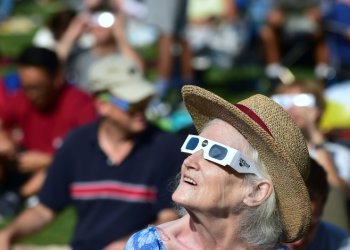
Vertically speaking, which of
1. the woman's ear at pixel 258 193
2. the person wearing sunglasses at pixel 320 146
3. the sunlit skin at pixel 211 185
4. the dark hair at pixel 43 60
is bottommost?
the dark hair at pixel 43 60

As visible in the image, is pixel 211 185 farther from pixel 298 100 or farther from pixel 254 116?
pixel 298 100

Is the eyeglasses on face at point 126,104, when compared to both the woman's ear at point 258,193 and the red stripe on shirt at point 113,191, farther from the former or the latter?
the woman's ear at point 258,193

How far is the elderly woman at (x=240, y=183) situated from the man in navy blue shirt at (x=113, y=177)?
1.73 meters

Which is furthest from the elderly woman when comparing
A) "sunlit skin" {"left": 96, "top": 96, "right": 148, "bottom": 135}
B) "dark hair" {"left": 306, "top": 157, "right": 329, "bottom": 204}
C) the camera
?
the camera

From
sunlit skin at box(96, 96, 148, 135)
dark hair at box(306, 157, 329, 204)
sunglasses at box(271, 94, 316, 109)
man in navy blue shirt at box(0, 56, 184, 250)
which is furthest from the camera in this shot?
sunglasses at box(271, 94, 316, 109)

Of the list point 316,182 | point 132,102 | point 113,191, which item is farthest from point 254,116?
point 132,102

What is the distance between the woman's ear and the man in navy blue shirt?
1799 millimetres

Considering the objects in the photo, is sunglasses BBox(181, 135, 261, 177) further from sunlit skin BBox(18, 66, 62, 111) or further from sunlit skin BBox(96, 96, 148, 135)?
sunlit skin BBox(18, 66, 62, 111)

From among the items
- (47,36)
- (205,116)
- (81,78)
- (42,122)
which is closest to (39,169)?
(42,122)

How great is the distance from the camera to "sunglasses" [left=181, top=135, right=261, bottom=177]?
2.89 m

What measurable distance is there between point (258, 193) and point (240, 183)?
0.19 feet

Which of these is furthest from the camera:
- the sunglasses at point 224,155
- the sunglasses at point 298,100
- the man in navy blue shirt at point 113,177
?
the sunglasses at point 298,100

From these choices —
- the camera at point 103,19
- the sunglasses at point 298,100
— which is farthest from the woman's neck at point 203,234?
the camera at point 103,19

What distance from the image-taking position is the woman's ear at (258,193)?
9.72 ft
